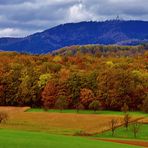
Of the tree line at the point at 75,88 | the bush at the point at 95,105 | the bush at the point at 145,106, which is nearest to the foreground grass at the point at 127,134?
the bush at the point at 145,106

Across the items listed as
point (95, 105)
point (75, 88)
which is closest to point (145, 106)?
point (95, 105)

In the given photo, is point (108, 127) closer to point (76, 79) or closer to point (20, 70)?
Answer: point (76, 79)

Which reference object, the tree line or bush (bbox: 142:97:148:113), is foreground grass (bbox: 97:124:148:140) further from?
the tree line

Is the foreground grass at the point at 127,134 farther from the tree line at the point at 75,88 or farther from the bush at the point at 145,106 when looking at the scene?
the tree line at the point at 75,88

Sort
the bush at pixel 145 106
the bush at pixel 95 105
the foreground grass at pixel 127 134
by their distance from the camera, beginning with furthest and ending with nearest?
the bush at pixel 95 105 → the bush at pixel 145 106 → the foreground grass at pixel 127 134

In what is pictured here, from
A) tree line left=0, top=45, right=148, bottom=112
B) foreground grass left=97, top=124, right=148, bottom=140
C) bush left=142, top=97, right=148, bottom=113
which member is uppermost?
tree line left=0, top=45, right=148, bottom=112

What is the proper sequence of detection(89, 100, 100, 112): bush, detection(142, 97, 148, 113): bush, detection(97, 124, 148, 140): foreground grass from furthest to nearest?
detection(89, 100, 100, 112): bush → detection(142, 97, 148, 113): bush → detection(97, 124, 148, 140): foreground grass

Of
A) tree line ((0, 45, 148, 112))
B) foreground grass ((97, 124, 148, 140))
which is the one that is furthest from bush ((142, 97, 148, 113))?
foreground grass ((97, 124, 148, 140))

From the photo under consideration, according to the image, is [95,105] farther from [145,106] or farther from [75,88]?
[145,106]

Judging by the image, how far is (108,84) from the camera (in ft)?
436

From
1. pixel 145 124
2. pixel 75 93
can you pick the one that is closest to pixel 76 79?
pixel 75 93

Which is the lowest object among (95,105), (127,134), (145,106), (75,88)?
(127,134)

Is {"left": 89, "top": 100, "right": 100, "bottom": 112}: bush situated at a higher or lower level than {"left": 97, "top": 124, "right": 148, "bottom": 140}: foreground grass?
higher

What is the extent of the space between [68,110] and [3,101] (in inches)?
971
